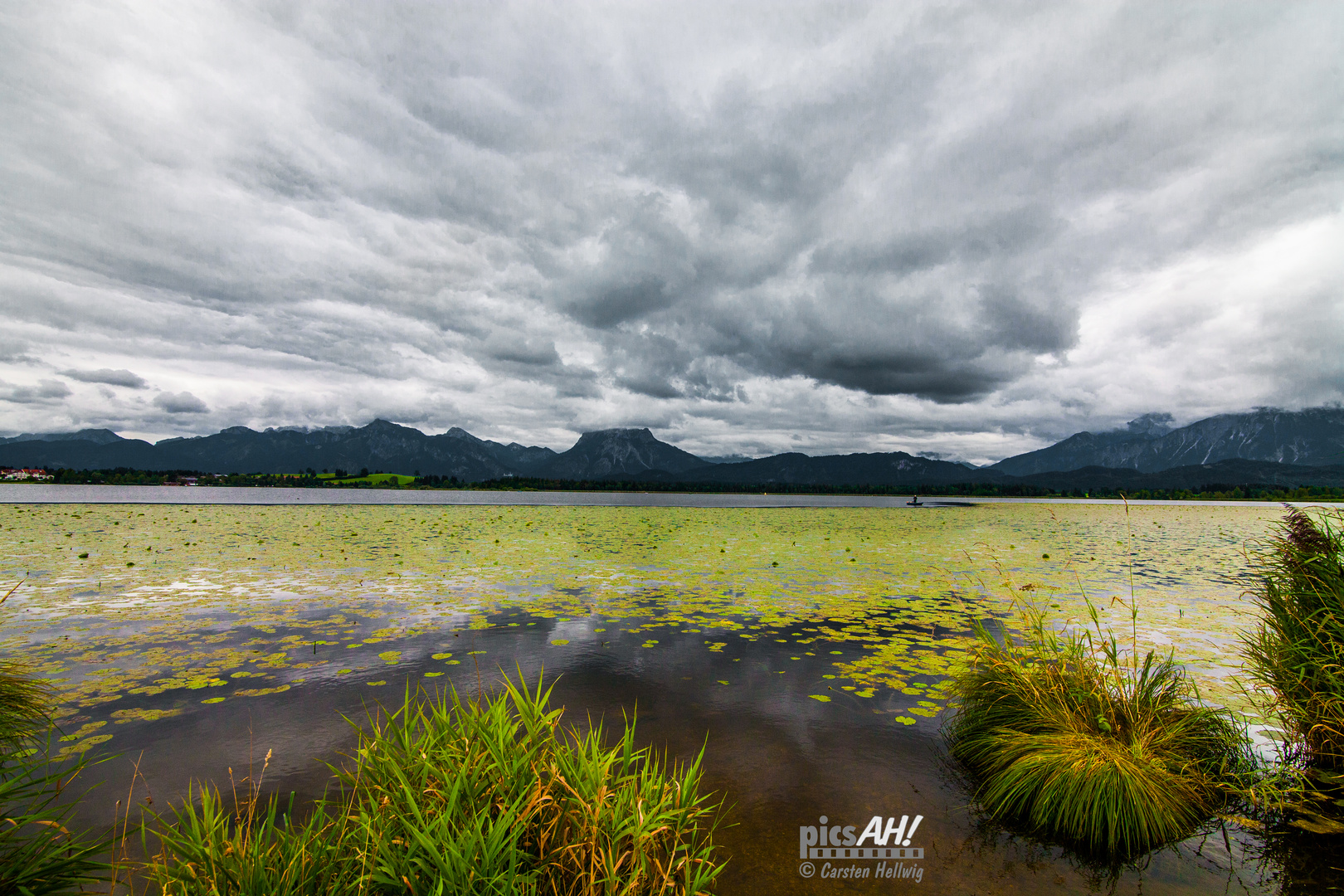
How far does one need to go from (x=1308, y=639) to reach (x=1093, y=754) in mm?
2790

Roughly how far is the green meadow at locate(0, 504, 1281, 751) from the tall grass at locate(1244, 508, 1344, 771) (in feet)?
7.90

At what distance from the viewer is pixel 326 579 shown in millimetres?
18172

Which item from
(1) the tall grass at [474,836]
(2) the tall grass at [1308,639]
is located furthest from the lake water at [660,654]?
(1) the tall grass at [474,836]

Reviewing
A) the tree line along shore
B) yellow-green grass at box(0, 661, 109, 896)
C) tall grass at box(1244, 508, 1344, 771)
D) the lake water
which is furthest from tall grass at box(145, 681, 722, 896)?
the tree line along shore

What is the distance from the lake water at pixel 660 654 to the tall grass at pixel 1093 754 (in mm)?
372

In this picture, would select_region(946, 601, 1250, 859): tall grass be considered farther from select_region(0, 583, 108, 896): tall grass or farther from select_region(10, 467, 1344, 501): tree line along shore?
select_region(10, 467, 1344, 501): tree line along shore

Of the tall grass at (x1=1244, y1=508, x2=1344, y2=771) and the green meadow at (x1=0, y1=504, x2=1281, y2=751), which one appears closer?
the tall grass at (x1=1244, y1=508, x2=1344, y2=771)

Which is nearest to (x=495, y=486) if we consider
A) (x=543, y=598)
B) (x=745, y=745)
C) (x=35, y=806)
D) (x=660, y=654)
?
(x=543, y=598)

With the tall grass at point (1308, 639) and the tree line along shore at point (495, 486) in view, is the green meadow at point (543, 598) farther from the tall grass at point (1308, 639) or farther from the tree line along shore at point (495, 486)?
the tree line along shore at point (495, 486)

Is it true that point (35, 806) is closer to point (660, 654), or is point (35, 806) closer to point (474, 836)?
point (474, 836)

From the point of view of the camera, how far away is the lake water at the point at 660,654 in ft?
18.4

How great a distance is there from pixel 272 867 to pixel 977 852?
623cm

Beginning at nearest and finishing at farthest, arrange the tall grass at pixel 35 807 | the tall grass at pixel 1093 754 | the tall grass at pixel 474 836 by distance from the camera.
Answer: the tall grass at pixel 474 836
the tall grass at pixel 35 807
the tall grass at pixel 1093 754

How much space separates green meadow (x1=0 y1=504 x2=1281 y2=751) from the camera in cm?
968
